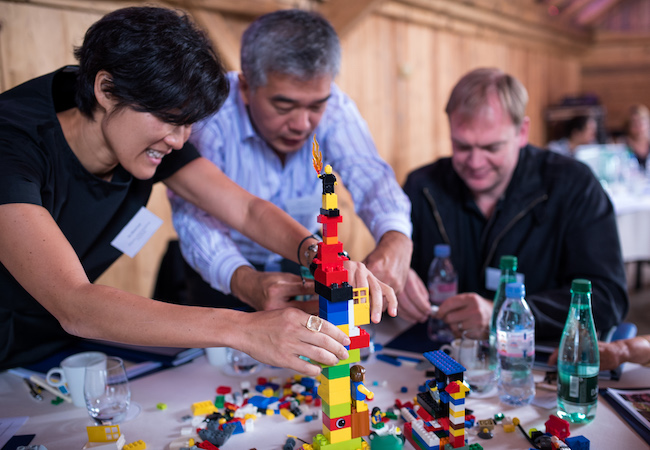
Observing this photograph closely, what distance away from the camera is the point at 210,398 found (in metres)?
1.35

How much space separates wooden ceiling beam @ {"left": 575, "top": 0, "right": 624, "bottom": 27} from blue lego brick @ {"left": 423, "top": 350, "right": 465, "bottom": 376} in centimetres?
1025

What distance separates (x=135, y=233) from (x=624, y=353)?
138 centimetres

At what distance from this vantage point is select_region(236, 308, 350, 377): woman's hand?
Answer: 1.00 metres

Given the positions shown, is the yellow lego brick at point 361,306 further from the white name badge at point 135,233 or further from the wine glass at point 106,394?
the white name badge at point 135,233

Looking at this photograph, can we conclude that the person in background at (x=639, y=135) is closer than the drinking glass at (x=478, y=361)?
No

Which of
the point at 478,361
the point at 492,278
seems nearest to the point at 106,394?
the point at 478,361

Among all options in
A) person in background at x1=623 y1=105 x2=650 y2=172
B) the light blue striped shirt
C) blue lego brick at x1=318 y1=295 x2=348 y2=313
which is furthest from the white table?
person in background at x1=623 y1=105 x2=650 y2=172

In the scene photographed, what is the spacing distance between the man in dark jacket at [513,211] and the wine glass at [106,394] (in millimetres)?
931

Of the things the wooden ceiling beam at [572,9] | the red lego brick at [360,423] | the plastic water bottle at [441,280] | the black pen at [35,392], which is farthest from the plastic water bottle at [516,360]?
the wooden ceiling beam at [572,9]

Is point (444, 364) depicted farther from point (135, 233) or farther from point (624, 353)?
point (135, 233)

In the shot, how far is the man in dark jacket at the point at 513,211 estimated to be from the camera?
1.89m

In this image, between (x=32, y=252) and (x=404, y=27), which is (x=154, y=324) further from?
(x=404, y=27)

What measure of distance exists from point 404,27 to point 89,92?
5.02 m

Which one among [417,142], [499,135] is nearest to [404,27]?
[417,142]
